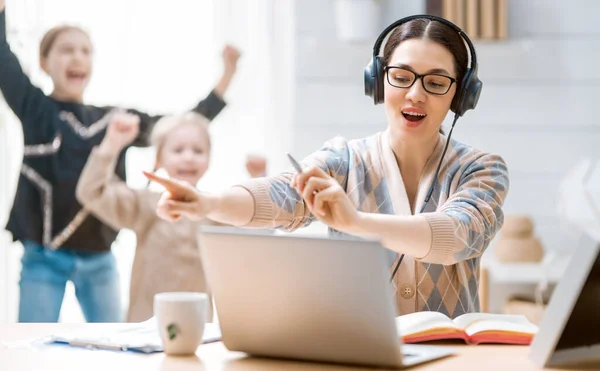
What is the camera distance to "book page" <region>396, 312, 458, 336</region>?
4.46ft

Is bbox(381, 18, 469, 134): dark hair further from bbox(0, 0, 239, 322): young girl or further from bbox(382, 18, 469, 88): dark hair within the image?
bbox(0, 0, 239, 322): young girl

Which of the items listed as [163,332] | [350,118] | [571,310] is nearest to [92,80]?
[350,118]

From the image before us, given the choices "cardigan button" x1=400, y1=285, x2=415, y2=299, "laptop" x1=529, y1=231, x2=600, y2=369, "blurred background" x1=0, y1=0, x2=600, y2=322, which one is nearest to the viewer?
"laptop" x1=529, y1=231, x2=600, y2=369

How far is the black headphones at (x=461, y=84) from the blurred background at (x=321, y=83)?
1644 millimetres

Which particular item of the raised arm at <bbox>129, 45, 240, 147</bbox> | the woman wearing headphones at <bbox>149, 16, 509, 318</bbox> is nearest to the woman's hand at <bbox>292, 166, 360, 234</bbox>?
the woman wearing headphones at <bbox>149, 16, 509, 318</bbox>

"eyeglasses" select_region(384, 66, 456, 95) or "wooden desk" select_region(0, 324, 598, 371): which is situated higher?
"eyeglasses" select_region(384, 66, 456, 95)

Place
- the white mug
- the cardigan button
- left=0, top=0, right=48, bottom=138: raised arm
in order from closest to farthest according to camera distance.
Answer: the white mug < the cardigan button < left=0, top=0, right=48, bottom=138: raised arm

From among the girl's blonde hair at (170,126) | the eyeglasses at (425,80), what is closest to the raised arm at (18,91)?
the girl's blonde hair at (170,126)

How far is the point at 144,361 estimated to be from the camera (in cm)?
124

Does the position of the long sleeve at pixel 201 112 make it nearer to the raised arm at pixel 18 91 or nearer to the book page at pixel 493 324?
the raised arm at pixel 18 91

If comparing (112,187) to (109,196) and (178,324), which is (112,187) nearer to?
(109,196)

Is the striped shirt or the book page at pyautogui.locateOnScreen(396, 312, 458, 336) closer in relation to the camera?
the book page at pyautogui.locateOnScreen(396, 312, 458, 336)

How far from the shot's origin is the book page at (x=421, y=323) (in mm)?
1360

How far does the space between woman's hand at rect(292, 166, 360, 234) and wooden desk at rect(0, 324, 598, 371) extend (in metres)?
0.25
